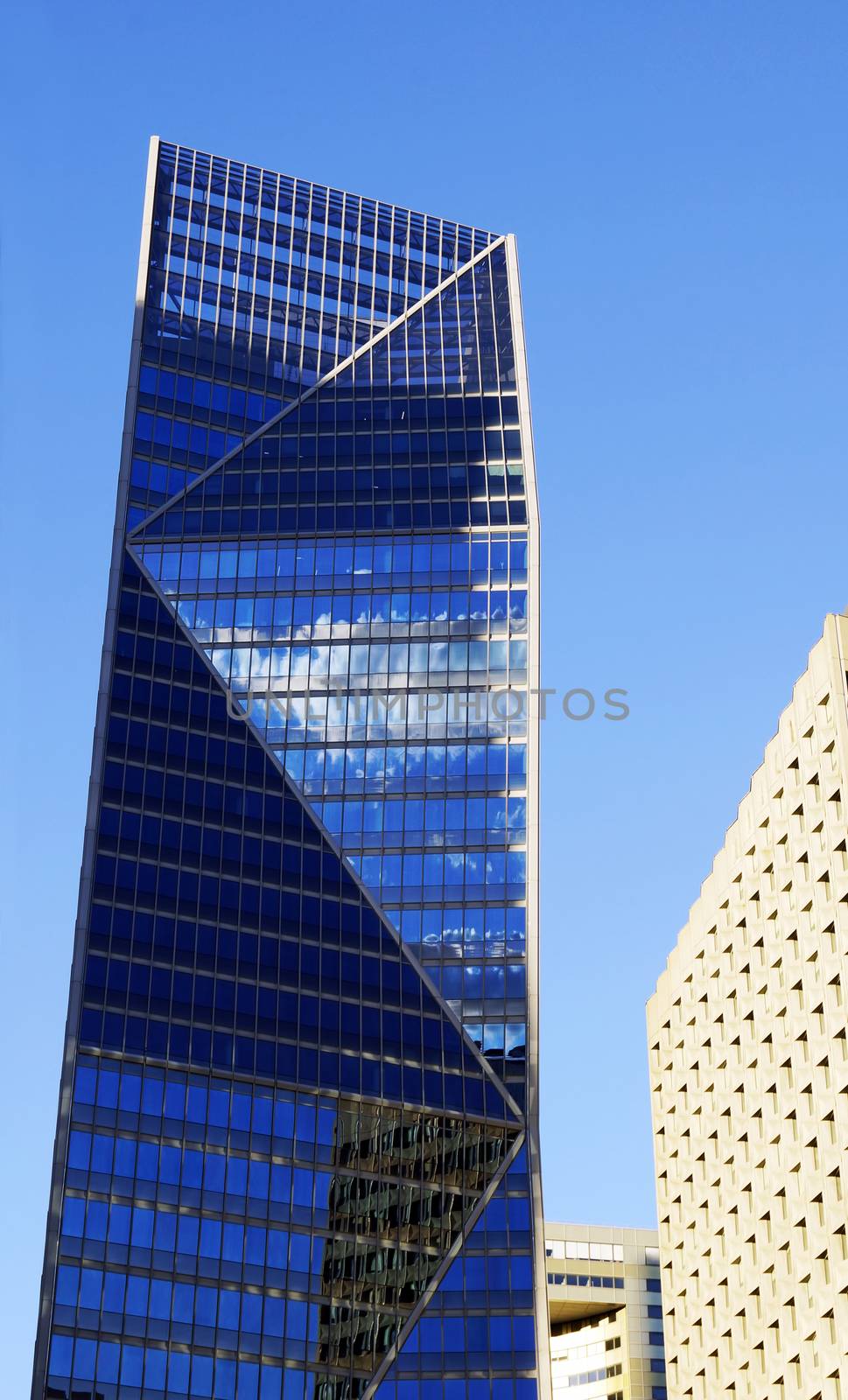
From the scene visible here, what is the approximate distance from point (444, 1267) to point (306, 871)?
1091 inches

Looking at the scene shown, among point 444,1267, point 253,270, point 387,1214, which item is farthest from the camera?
point 253,270

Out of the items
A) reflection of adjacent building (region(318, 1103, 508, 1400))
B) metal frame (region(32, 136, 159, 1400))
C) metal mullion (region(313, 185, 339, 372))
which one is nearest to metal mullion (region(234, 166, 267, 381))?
metal mullion (region(313, 185, 339, 372))

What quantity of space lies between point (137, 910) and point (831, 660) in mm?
49678

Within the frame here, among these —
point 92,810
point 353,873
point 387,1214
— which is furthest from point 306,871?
point 387,1214

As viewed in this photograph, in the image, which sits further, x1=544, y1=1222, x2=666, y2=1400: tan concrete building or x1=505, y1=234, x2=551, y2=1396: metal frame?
x1=544, y1=1222, x2=666, y2=1400: tan concrete building

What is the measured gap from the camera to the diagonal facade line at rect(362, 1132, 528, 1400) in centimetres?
11456

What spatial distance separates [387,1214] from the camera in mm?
119625

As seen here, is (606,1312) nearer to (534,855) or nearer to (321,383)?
(534,855)

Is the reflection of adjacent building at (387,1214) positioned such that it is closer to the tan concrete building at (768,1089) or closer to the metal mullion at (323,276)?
the tan concrete building at (768,1089)

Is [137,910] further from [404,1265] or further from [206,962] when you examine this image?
[404,1265]

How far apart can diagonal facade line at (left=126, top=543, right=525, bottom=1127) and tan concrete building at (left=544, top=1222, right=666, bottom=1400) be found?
62.5 meters

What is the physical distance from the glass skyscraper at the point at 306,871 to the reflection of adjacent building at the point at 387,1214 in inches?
7.2

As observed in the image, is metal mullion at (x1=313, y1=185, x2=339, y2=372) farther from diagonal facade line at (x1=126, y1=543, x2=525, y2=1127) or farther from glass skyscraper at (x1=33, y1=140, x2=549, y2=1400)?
diagonal facade line at (x1=126, y1=543, x2=525, y2=1127)

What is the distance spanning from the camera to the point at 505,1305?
116375 millimetres
